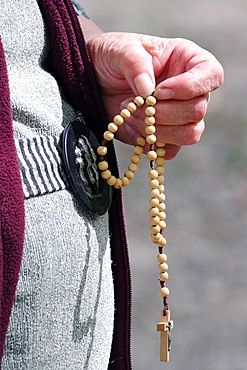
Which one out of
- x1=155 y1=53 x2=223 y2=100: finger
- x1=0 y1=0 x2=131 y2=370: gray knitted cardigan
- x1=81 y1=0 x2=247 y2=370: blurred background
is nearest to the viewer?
x1=0 y1=0 x2=131 y2=370: gray knitted cardigan

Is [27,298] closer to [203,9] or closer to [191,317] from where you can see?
[191,317]

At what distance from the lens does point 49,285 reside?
0.75 m

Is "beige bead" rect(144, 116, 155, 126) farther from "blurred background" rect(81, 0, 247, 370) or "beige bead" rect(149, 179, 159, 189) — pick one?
"blurred background" rect(81, 0, 247, 370)

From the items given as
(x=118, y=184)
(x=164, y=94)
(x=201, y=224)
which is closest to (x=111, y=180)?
(x=118, y=184)

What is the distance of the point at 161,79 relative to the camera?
88 cm

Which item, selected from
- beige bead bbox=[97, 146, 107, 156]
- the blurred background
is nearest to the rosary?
beige bead bbox=[97, 146, 107, 156]

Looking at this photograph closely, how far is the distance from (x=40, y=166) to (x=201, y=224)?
2.08 m

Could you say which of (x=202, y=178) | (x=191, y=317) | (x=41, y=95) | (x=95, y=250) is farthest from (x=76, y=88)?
(x=202, y=178)

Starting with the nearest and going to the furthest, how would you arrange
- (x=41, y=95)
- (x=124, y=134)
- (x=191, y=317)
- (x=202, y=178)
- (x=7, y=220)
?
(x=7, y=220), (x=41, y=95), (x=124, y=134), (x=191, y=317), (x=202, y=178)

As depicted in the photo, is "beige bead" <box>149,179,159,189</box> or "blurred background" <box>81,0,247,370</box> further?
"blurred background" <box>81,0,247,370</box>

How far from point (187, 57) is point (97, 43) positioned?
106 mm

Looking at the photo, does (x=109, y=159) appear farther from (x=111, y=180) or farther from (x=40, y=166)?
(x=40, y=166)

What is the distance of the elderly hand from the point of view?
815 mm

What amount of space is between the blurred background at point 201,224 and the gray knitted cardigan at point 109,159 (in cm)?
143
